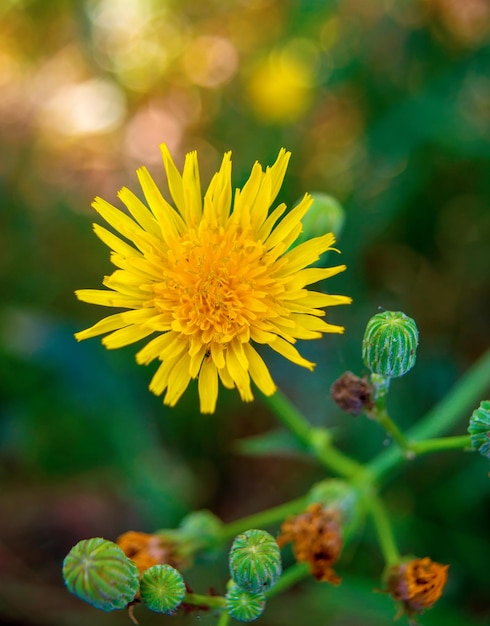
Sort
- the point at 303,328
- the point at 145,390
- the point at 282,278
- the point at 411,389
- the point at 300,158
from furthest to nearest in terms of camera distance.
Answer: the point at 300,158 < the point at 145,390 < the point at 411,389 < the point at 282,278 < the point at 303,328

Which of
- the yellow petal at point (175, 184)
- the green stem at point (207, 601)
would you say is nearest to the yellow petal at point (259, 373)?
the yellow petal at point (175, 184)

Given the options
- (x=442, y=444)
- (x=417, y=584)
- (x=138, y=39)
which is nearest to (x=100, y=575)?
(x=417, y=584)

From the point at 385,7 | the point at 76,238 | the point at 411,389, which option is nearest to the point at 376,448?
the point at 411,389

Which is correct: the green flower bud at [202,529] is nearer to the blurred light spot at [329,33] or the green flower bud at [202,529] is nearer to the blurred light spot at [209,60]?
the blurred light spot at [329,33]

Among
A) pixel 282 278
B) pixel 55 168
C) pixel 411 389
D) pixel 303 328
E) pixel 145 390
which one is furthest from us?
pixel 55 168

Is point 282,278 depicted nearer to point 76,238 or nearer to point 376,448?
point 376,448
